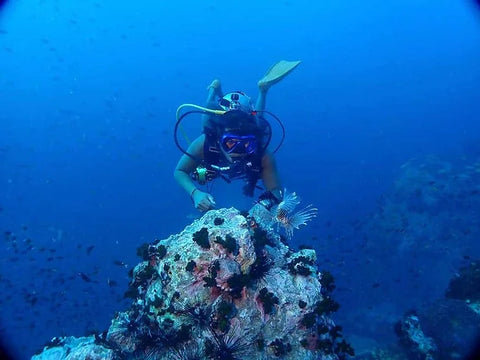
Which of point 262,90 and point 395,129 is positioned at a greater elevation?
point 262,90

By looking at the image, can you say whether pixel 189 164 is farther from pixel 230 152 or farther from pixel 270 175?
pixel 270 175

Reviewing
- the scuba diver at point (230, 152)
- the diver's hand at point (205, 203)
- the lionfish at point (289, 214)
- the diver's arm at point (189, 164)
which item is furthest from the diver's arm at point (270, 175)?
the lionfish at point (289, 214)

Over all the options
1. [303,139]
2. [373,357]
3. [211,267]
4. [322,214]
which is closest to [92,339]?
[211,267]

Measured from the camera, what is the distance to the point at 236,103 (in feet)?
23.5

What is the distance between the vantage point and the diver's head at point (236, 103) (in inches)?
280

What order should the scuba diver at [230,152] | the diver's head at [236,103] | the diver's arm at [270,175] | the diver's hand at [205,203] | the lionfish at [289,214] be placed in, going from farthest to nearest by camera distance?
the diver's arm at [270,175], the diver's head at [236,103], the scuba diver at [230,152], the diver's hand at [205,203], the lionfish at [289,214]

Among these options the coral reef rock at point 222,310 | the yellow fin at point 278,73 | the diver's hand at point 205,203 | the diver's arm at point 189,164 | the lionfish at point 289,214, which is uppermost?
the yellow fin at point 278,73

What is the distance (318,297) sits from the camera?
5070mm

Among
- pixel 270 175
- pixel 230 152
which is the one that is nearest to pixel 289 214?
pixel 230 152

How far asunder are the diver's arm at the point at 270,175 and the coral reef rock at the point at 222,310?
2.52 meters

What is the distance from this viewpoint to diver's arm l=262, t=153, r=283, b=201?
7.60m

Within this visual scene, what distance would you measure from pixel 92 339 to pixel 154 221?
86.3ft

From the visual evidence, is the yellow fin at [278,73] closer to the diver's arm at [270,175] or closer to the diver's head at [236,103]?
the diver's head at [236,103]

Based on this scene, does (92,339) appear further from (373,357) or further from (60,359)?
Answer: (373,357)
